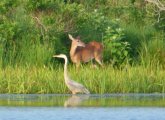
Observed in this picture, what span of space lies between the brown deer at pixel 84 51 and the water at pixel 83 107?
166 inches

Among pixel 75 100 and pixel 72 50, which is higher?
pixel 72 50

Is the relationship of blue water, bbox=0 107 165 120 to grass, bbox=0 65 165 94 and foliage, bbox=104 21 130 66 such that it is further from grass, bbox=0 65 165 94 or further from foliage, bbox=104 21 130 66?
foliage, bbox=104 21 130 66

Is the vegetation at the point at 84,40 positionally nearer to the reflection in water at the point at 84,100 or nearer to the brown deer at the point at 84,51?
the brown deer at the point at 84,51

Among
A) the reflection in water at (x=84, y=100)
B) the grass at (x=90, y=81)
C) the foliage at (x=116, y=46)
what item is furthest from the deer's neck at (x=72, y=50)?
the reflection in water at (x=84, y=100)

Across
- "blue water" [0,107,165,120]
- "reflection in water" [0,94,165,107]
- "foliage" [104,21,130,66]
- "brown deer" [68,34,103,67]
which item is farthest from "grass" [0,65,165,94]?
"brown deer" [68,34,103,67]

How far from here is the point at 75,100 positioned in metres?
16.2

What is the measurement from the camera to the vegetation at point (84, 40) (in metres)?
17.3

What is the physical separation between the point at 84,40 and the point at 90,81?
5275 millimetres

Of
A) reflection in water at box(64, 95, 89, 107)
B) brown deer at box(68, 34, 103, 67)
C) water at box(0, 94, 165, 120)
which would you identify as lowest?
reflection in water at box(64, 95, 89, 107)

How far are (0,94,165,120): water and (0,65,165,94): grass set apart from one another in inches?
16.8

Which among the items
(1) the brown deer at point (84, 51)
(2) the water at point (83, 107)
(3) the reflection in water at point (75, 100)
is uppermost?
(1) the brown deer at point (84, 51)

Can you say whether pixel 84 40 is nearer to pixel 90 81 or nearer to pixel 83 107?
pixel 90 81

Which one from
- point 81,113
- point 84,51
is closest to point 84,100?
point 81,113

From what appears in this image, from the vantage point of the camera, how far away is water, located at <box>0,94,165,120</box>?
13789 mm
